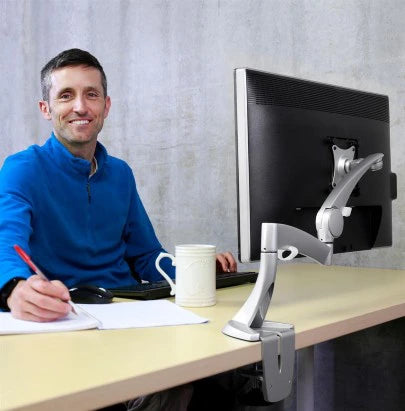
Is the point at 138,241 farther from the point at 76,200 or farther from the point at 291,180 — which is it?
the point at 291,180

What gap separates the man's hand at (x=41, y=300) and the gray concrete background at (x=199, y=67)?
1471mm

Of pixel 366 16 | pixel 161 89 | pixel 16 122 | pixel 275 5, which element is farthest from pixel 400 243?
pixel 16 122

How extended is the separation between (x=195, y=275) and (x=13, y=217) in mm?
481

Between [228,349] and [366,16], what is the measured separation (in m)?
1.72

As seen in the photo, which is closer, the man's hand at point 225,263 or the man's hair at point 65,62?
the man's hand at point 225,263

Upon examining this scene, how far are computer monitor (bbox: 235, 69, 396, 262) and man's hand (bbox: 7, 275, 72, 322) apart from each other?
32cm

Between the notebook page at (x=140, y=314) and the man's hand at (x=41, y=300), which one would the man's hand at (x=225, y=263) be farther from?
the man's hand at (x=41, y=300)

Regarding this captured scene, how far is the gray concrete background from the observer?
7.33 feet

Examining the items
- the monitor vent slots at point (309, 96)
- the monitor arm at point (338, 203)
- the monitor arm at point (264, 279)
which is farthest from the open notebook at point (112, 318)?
the monitor vent slots at point (309, 96)

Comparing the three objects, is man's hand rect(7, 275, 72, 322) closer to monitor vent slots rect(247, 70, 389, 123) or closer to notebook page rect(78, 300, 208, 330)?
notebook page rect(78, 300, 208, 330)

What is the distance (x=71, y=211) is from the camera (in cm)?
167

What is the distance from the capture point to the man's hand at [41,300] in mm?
1020

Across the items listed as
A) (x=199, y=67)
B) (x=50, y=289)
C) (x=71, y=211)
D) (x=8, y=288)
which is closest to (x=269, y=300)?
(x=50, y=289)

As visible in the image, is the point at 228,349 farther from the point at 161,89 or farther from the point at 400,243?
the point at 161,89
